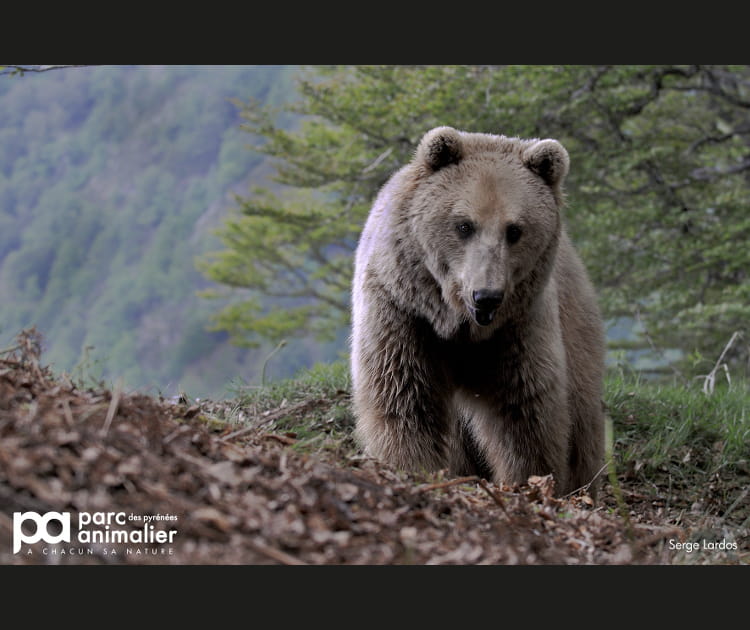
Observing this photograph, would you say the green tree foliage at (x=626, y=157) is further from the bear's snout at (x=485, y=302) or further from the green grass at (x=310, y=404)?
the bear's snout at (x=485, y=302)

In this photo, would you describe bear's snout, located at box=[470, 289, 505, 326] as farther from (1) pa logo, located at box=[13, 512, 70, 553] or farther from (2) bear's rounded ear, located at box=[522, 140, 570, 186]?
(1) pa logo, located at box=[13, 512, 70, 553]

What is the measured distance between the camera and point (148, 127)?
68.3 feet

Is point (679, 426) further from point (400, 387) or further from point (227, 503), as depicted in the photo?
point (227, 503)

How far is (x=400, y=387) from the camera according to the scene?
4.81 metres

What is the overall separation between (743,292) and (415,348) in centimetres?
576

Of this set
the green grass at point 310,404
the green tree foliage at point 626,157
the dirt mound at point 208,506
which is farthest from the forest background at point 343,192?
the dirt mound at point 208,506

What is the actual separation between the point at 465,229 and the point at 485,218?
0.12 metres

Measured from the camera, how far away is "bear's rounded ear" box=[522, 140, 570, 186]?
4.71 meters

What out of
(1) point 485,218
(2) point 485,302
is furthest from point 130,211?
(2) point 485,302

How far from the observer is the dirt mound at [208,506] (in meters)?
2.75

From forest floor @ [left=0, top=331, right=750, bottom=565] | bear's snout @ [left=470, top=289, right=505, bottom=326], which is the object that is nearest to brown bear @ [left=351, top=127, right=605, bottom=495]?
bear's snout @ [left=470, top=289, right=505, bottom=326]

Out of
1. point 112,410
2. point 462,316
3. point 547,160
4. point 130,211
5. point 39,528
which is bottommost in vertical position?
point 39,528

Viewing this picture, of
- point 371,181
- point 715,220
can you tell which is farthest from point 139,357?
point 715,220

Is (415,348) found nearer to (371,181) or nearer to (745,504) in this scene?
(745,504)
